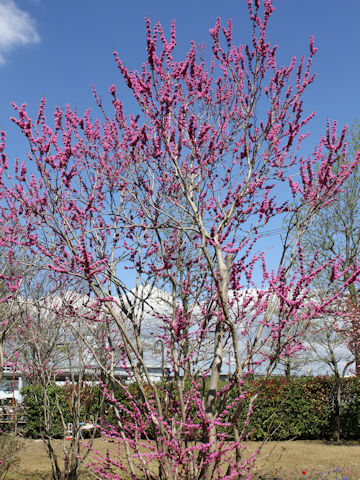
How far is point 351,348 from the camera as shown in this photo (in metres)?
12.9

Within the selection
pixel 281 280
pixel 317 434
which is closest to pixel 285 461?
pixel 317 434

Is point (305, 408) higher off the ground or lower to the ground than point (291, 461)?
higher

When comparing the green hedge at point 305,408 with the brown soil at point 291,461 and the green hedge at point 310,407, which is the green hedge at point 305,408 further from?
the brown soil at point 291,461

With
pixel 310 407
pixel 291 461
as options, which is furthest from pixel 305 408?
pixel 291 461

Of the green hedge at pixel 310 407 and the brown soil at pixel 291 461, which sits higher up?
the green hedge at pixel 310 407

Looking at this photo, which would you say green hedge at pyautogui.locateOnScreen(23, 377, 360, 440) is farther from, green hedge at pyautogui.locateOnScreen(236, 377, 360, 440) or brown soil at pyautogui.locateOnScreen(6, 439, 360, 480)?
brown soil at pyautogui.locateOnScreen(6, 439, 360, 480)

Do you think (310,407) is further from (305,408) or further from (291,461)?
(291,461)

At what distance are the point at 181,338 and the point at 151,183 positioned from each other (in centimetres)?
158

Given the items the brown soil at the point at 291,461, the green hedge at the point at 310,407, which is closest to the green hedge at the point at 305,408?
the green hedge at the point at 310,407

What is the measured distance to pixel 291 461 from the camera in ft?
29.6

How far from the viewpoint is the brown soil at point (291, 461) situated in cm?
790

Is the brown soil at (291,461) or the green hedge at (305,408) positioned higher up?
the green hedge at (305,408)

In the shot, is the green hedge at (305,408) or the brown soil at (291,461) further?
the green hedge at (305,408)

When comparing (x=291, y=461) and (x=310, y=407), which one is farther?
(x=310, y=407)
